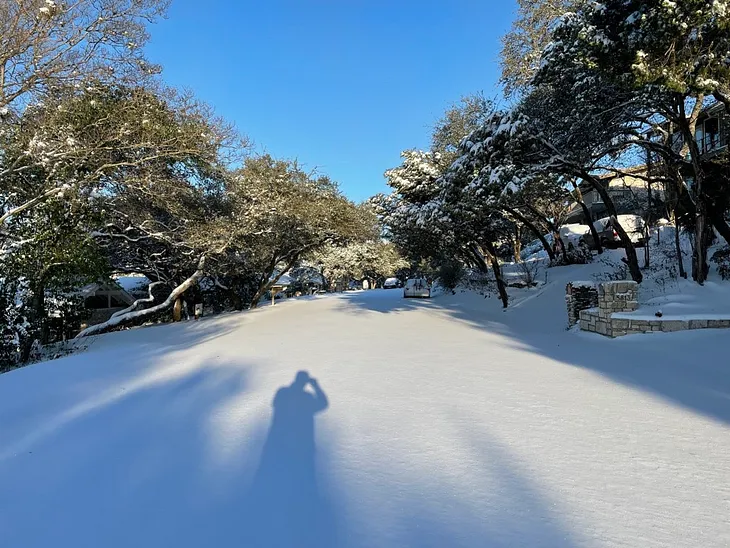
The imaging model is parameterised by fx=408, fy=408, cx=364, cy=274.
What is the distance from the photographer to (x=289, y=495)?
2.47 meters

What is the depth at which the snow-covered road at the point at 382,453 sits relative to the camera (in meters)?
2.15

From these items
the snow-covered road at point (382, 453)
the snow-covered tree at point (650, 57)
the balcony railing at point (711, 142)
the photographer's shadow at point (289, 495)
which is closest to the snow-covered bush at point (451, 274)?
the balcony railing at point (711, 142)

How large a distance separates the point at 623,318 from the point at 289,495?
642 cm

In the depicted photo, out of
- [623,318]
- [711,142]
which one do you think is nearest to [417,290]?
[711,142]

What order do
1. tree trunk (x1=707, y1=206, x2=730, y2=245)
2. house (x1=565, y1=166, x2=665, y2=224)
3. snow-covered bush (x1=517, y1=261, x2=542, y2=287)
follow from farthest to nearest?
house (x1=565, y1=166, x2=665, y2=224) → snow-covered bush (x1=517, y1=261, x2=542, y2=287) → tree trunk (x1=707, y1=206, x2=730, y2=245)

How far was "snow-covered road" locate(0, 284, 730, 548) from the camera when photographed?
7.05 feet

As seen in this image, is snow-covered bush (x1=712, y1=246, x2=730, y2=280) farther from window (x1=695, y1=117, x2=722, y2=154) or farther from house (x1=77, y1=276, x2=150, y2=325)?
house (x1=77, y1=276, x2=150, y2=325)

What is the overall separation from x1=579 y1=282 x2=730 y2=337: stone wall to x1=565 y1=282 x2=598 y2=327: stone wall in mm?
902

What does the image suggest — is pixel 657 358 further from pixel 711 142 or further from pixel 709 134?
pixel 709 134

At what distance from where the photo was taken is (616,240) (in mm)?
16797

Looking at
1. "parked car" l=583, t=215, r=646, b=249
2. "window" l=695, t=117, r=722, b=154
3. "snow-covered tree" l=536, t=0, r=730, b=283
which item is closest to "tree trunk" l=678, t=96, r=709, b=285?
"snow-covered tree" l=536, t=0, r=730, b=283

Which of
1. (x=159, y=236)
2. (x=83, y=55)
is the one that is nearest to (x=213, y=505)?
(x=83, y=55)

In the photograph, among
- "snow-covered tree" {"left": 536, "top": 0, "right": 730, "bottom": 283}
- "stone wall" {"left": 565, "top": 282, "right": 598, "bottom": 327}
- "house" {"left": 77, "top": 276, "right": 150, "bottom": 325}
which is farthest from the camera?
"house" {"left": 77, "top": 276, "right": 150, "bottom": 325}

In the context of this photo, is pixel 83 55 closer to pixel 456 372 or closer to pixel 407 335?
pixel 407 335
